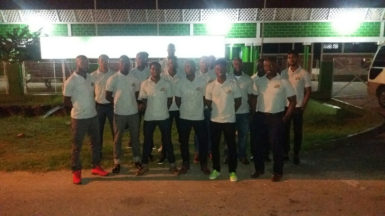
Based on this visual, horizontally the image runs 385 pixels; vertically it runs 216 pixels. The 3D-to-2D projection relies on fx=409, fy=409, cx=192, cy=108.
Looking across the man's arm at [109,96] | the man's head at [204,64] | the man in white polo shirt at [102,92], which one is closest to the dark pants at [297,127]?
the man's head at [204,64]

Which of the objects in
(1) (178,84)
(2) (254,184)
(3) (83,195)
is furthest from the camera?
(1) (178,84)

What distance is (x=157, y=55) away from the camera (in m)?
14.0

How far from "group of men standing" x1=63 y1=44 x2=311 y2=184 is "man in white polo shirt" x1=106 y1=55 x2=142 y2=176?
0.02m

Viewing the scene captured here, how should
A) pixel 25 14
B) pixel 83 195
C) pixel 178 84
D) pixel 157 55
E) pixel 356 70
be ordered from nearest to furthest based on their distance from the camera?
pixel 83 195 < pixel 178 84 < pixel 157 55 < pixel 356 70 < pixel 25 14

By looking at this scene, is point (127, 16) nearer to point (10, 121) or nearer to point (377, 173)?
point (10, 121)

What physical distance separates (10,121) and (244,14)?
1202cm

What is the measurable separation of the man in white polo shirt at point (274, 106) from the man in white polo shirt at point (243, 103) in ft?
1.25

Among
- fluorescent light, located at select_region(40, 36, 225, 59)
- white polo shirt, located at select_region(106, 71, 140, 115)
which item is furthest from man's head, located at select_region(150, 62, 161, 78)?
fluorescent light, located at select_region(40, 36, 225, 59)

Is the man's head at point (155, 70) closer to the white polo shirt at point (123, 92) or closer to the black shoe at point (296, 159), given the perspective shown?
the white polo shirt at point (123, 92)

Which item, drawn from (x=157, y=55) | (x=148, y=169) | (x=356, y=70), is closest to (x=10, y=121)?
(x=157, y=55)

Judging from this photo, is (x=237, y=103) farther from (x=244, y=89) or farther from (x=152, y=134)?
(x=152, y=134)

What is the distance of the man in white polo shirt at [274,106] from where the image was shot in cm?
594

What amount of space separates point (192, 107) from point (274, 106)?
1.23 metres

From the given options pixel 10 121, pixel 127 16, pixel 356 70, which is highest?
pixel 127 16
